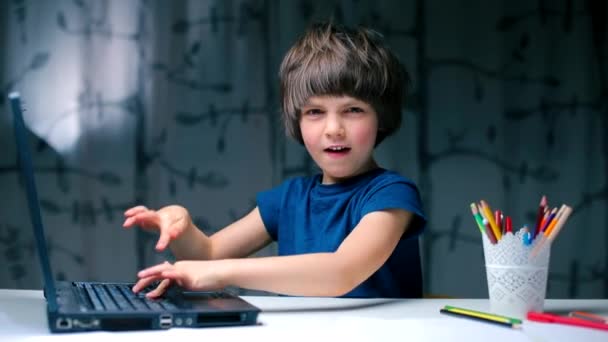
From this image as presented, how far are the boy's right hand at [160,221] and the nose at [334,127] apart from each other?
0.23m

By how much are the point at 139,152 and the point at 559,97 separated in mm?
1332

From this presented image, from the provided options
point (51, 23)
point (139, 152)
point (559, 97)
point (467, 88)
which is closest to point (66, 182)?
point (139, 152)

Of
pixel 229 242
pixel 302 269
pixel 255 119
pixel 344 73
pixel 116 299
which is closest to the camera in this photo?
pixel 116 299

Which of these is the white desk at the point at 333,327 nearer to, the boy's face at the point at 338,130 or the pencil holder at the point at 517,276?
the pencil holder at the point at 517,276

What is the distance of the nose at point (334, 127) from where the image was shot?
970mm

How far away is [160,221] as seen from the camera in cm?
91

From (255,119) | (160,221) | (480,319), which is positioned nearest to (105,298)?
(160,221)

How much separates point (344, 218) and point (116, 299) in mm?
446

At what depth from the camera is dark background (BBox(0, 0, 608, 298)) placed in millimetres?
2066

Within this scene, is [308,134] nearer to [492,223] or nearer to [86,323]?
[492,223]

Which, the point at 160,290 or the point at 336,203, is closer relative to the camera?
the point at 160,290

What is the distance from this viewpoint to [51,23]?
206 cm

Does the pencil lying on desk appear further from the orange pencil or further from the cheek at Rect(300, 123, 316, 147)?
the cheek at Rect(300, 123, 316, 147)

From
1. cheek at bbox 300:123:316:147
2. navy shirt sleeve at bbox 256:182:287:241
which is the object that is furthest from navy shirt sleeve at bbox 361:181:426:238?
navy shirt sleeve at bbox 256:182:287:241
